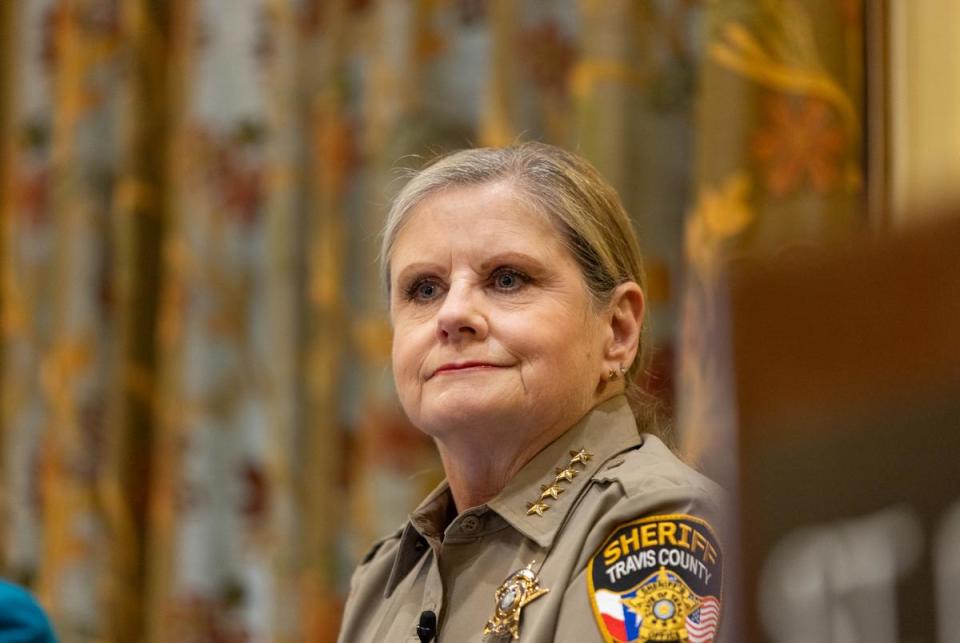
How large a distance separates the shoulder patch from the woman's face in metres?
0.21

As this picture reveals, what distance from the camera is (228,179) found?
270cm

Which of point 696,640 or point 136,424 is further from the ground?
point 696,640

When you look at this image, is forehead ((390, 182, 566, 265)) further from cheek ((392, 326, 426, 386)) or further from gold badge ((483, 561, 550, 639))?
gold badge ((483, 561, 550, 639))

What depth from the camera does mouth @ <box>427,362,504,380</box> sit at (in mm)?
1354

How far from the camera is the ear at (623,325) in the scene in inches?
57.1

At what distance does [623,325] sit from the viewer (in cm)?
147

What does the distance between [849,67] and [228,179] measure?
1256 millimetres

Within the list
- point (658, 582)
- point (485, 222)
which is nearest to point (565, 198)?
point (485, 222)

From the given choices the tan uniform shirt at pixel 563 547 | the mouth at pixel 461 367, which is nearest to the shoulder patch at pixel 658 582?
the tan uniform shirt at pixel 563 547

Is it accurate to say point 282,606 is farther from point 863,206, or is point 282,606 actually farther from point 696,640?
point 696,640

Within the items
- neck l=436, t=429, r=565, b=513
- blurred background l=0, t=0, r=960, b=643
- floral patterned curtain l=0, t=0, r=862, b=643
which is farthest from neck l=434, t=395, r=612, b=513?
floral patterned curtain l=0, t=0, r=862, b=643

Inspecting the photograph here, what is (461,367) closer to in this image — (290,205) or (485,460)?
(485,460)

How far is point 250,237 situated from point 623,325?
4.54 ft

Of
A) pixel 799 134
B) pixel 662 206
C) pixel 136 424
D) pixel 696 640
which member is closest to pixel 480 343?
pixel 696 640
